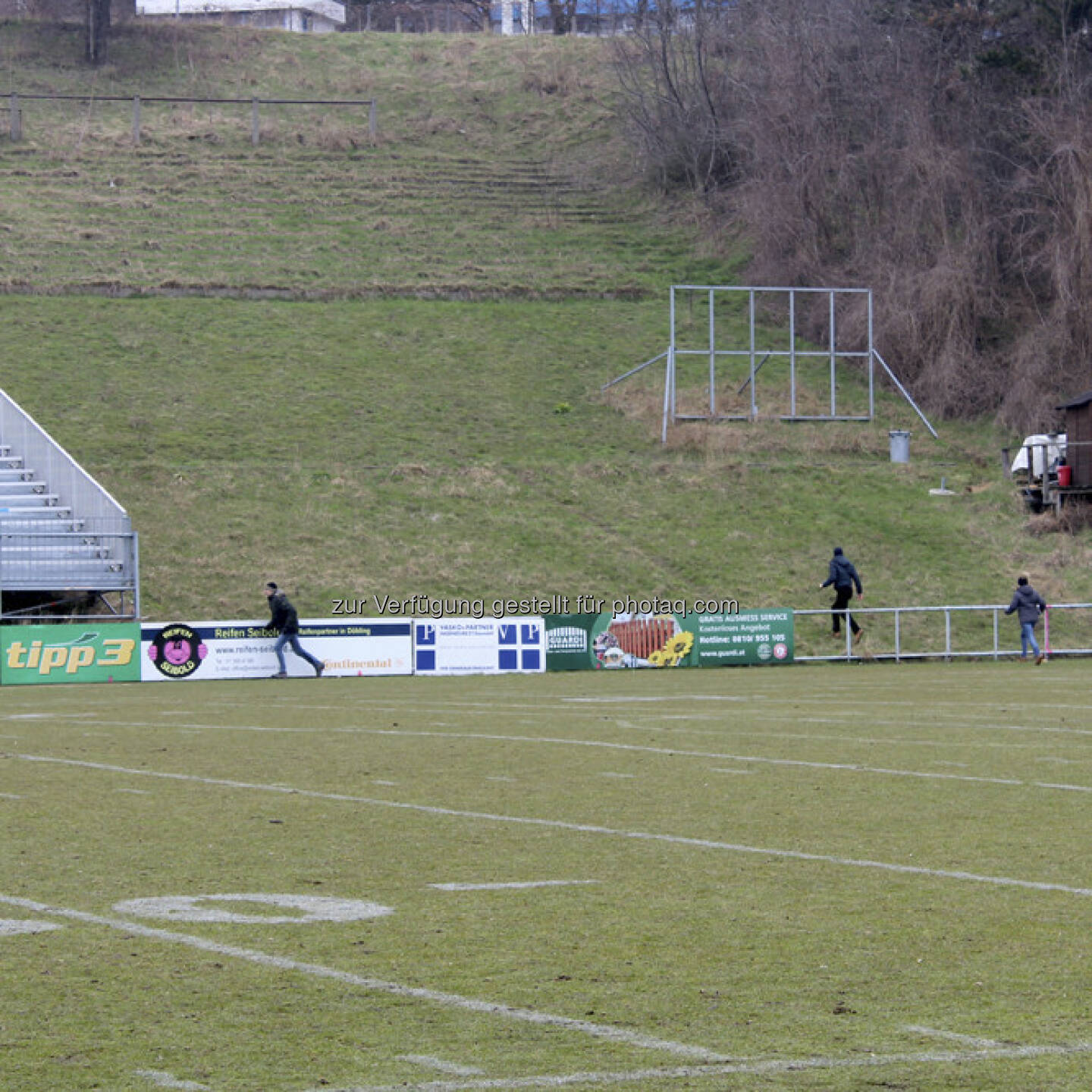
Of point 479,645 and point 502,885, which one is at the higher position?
point 479,645

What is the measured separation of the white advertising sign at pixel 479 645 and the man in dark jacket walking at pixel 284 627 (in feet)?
6.58

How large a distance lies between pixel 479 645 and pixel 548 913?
22798mm

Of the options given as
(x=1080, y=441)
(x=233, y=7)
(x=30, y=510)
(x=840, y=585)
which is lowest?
(x=840, y=585)

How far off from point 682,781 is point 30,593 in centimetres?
2410

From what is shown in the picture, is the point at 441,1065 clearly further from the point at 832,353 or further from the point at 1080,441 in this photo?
the point at 832,353

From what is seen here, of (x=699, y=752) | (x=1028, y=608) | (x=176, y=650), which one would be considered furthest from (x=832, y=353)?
(x=699, y=752)

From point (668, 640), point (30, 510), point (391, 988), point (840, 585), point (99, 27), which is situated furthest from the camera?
point (99, 27)

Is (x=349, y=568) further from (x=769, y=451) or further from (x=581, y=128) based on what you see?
(x=581, y=128)

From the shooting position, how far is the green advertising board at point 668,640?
32.0m

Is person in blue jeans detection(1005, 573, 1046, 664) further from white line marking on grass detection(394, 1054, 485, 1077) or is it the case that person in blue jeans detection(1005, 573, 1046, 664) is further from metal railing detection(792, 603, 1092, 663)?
white line marking on grass detection(394, 1054, 485, 1077)

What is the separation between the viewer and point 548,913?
8.66 meters

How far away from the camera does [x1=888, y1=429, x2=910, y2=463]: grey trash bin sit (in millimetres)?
47812

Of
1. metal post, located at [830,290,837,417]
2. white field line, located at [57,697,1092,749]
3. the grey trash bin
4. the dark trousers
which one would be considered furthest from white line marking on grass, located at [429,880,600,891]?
the grey trash bin

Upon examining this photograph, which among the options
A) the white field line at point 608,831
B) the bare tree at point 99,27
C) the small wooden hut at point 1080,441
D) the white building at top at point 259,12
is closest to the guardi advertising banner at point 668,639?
the small wooden hut at point 1080,441
